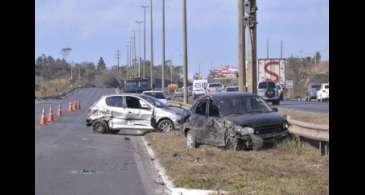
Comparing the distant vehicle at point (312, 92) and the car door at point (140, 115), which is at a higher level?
the distant vehicle at point (312, 92)

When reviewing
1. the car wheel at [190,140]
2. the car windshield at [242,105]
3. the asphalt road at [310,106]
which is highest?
the car windshield at [242,105]

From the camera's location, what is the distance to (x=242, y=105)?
18.6 m

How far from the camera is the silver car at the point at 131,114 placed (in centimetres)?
2671

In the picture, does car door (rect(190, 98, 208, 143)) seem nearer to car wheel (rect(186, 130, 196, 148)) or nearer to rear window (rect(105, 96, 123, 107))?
car wheel (rect(186, 130, 196, 148))

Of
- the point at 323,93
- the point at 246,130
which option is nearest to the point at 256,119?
the point at 246,130

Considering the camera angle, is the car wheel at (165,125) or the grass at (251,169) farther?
the car wheel at (165,125)

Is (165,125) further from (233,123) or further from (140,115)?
(233,123)

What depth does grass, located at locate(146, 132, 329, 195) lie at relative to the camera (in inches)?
447

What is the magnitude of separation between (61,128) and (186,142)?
1217 cm

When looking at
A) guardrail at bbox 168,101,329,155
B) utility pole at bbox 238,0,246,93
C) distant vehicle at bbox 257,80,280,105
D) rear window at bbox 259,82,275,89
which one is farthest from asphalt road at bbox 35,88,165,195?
rear window at bbox 259,82,275,89

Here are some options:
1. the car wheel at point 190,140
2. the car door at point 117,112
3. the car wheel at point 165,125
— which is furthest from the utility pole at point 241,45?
the car door at point 117,112

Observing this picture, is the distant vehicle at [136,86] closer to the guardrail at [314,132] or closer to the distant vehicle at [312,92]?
the distant vehicle at [312,92]
